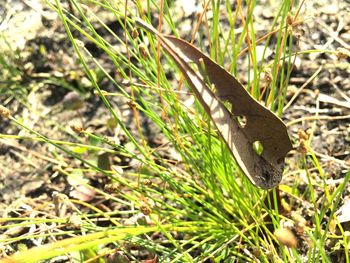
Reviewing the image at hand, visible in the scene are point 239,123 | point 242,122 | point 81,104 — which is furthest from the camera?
point 81,104

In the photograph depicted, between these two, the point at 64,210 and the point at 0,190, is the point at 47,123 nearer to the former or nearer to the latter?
the point at 0,190

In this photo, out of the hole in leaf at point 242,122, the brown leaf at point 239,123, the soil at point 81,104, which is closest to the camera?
the brown leaf at point 239,123

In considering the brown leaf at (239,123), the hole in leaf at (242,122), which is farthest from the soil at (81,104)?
the brown leaf at (239,123)

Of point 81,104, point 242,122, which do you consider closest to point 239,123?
point 242,122

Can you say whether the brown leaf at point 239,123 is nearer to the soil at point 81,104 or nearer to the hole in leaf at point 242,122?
the hole in leaf at point 242,122

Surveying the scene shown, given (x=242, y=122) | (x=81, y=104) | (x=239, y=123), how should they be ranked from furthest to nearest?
(x=81, y=104) < (x=242, y=122) < (x=239, y=123)

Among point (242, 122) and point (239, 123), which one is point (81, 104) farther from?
point (239, 123)

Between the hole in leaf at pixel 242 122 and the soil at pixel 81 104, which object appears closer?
the hole in leaf at pixel 242 122

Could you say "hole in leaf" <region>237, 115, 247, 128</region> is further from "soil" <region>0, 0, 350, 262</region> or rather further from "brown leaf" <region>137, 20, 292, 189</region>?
"soil" <region>0, 0, 350, 262</region>

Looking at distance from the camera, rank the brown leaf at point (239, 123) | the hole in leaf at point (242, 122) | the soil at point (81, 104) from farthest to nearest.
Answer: the soil at point (81, 104) < the hole in leaf at point (242, 122) < the brown leaf at point (239, 123)
